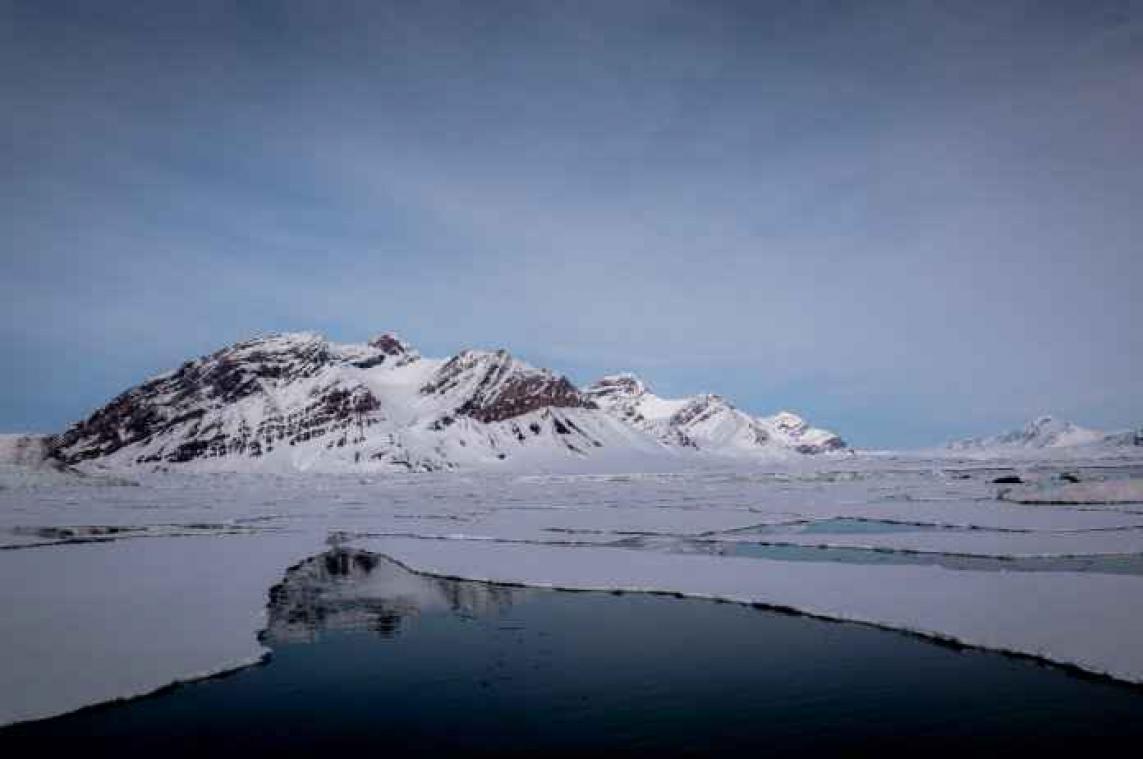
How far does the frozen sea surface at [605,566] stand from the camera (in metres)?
14.2

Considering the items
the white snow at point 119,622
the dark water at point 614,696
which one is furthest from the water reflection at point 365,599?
the white snow at point 119,622

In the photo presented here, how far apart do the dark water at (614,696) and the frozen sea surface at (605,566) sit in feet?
3.35

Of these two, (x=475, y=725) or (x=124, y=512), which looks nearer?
(x=475, y=725)

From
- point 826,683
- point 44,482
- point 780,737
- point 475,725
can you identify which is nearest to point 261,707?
point 475,725

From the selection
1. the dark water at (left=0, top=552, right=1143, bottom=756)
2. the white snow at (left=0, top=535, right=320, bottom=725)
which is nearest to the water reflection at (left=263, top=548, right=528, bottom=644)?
the dark water at (left=0, top=552, right=1143, bottom=756)

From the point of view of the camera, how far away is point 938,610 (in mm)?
16766

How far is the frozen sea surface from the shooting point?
46.7ft

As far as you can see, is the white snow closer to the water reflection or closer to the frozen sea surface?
the frozen sea surface

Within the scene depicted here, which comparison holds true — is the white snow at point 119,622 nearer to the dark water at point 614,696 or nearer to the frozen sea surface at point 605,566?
the frozen sea surface at point 605,566

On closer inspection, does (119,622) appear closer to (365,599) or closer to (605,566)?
(365,599)

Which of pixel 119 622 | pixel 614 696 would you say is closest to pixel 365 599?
pixel 119 622

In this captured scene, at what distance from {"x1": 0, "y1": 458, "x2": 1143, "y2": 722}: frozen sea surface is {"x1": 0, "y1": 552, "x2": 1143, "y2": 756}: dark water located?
102cm

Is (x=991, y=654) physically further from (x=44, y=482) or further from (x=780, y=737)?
(x=44, y=482)

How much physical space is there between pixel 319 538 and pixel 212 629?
1908cm
